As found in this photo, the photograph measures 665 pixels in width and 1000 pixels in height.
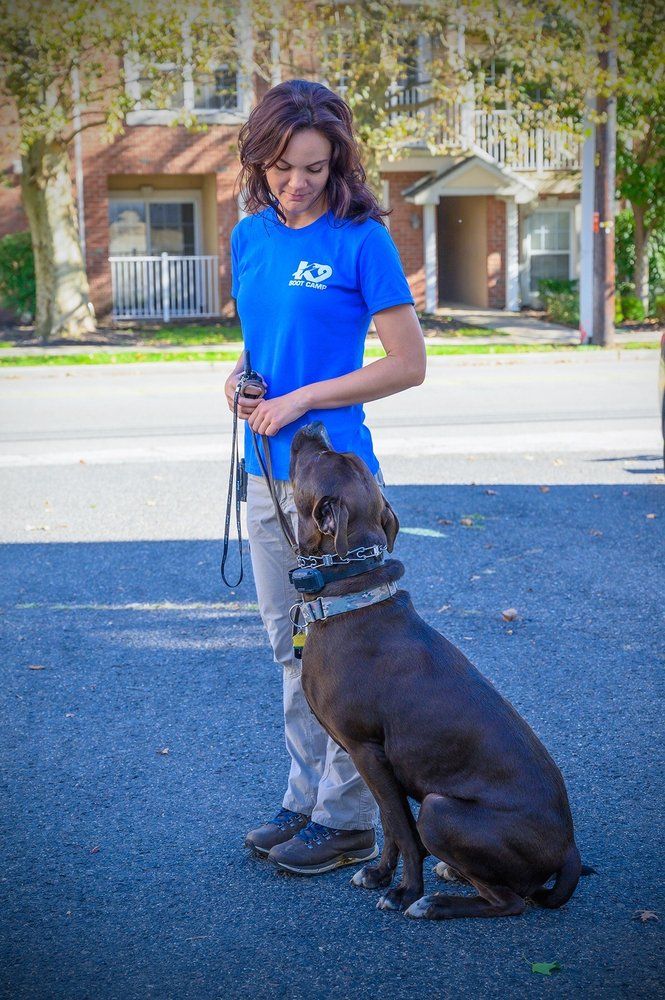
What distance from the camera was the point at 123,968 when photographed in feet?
9.14

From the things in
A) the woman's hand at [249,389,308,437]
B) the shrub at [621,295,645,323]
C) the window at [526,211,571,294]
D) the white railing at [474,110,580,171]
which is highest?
the white railing at [474,110,580,171]

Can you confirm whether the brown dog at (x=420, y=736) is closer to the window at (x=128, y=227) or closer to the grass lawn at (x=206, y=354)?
the grass lawn at (x=206, y=354)

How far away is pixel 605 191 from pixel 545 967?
1743cm

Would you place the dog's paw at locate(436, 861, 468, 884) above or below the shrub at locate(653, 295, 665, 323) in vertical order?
below

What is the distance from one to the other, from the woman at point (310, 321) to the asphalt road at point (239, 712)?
0.21 meters

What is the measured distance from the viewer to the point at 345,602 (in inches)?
117

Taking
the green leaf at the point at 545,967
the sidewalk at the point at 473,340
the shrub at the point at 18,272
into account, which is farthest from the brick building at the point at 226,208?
the green leaf at the point at 545,967

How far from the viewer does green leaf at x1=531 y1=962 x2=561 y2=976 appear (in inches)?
107

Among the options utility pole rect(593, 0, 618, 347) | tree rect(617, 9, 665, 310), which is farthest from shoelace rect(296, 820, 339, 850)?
tree rect(617, 9, 665, 310)

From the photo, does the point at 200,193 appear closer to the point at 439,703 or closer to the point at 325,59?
the point at 325,59

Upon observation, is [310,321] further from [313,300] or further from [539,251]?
[539,251]

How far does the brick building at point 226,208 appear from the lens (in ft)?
84.3

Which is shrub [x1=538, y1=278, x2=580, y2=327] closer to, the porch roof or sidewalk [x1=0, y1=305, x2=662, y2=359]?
sidewalk [x1=0, y1=305, x2=662, y2=359]

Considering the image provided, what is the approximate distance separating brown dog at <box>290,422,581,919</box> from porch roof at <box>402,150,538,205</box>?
2453 centimetres
